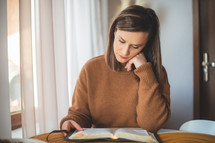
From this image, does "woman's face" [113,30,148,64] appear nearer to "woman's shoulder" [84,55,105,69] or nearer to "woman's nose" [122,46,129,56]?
"woman's nose" [122,46,129,56]

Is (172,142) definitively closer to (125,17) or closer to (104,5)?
(125,17)

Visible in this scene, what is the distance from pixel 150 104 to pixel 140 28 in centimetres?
40

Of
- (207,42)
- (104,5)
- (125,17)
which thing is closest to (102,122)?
(125,17)

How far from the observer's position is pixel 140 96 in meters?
0.97

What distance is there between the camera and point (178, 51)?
5.81ft

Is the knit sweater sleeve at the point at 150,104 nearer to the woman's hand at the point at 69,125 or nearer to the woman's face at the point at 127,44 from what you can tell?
the woman's face at the point at 127,44

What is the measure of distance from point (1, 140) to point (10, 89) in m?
0.58

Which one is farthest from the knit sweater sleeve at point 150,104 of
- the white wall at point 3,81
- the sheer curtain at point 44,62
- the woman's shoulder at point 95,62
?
the white wall at point 3,81

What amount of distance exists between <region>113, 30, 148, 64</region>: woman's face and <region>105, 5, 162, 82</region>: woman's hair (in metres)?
0.02

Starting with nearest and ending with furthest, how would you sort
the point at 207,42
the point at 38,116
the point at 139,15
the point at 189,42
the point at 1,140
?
the point at 1,140 < the point at 139,15 < the point at 38,116 < the point at 207,42 < the point at 189,42

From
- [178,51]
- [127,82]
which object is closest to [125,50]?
[127,82]

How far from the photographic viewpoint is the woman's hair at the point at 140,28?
912mm

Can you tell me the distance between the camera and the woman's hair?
912mm

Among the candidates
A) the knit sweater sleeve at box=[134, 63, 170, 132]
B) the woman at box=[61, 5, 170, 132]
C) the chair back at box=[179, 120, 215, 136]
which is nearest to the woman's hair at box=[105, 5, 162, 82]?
the woman at box=[61, 5, 170, 132]
